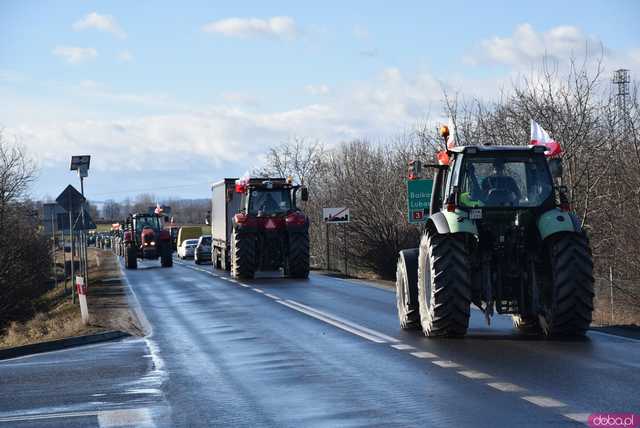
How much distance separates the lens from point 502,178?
48.1ft

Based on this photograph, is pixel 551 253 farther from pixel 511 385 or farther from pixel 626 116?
pixel 626 116

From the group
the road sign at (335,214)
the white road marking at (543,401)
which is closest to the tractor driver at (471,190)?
the white road marking at (543,401)

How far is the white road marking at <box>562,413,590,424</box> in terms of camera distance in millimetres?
7845

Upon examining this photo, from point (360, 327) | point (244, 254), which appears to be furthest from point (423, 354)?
point (244, 254)

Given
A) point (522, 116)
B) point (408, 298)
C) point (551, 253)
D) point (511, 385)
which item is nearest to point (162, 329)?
point (408, 298)

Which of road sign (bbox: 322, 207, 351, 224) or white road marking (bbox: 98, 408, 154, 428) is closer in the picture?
white road marking (bbox: 98, 408, 154, 428)

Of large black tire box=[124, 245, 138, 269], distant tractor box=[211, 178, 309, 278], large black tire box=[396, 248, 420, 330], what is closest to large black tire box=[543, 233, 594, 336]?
large black tire box=[396, 248, 420, 330]

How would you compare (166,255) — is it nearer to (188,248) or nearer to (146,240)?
(146,240)

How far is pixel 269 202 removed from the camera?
34.9 m

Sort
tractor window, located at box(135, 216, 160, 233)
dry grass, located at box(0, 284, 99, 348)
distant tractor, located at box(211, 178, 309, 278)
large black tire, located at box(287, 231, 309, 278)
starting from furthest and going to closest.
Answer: tractor window, located at box(135, 216, 160, 233) → distant tractor, located at box(211, 178, 309, 278) → large black tire, located at box(287, 231, 309, 278) → dry grass, located at box(0, 284, 99, 348)

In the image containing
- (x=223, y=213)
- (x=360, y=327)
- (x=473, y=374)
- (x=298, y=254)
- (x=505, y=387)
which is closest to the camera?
(x=505, y=387)

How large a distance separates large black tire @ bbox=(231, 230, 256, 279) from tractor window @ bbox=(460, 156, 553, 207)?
19.8m

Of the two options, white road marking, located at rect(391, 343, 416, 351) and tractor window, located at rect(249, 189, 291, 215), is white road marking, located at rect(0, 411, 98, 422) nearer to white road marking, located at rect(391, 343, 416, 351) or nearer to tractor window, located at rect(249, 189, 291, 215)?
white road marking, located at rect(391, 343, 416, 351)

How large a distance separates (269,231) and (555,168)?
67.0ft
